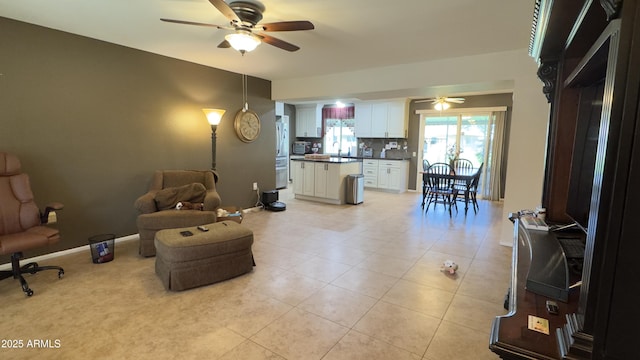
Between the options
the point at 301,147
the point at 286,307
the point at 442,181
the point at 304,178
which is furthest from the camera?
the point at 301,147

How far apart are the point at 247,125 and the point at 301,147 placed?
4.22 meters

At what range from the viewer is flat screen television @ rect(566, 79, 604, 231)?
1.47 metres

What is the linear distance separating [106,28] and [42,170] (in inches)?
66.2

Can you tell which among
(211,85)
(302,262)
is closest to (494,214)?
(302,262)

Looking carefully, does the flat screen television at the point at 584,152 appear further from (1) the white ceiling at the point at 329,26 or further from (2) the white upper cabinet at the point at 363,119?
(2) the white upper cabinet at the point at 363,119

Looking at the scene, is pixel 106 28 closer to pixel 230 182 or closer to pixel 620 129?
pixel 230 182

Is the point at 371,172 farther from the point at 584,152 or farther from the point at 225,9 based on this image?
the point at 584,152

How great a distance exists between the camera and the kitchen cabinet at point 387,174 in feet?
26.8

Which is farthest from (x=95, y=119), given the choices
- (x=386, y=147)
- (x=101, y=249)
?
(x=386, y=147)

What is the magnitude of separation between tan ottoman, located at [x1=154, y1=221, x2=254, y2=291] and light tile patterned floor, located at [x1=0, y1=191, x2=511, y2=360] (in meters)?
0.10

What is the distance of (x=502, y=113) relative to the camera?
23.2 ft

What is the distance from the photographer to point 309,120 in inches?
387

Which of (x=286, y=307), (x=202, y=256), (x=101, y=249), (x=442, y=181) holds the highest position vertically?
(x=442, y=181)

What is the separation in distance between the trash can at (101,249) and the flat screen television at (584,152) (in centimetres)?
405
